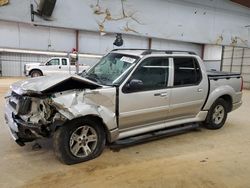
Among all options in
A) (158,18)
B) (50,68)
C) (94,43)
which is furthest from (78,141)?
(94,43)

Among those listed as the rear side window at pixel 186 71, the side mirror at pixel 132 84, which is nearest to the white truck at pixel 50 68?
the rear side window at pixel 186 71

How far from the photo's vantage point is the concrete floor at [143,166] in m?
2.59

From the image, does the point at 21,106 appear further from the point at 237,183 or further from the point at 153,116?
the point at 237,183

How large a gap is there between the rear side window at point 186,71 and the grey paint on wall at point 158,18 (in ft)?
3.24

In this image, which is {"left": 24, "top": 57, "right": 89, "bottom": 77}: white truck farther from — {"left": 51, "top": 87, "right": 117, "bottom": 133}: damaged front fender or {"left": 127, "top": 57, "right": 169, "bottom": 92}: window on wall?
{"left": 51, "top": 87, "right": 117, "bottom": 133}: damaged front fender

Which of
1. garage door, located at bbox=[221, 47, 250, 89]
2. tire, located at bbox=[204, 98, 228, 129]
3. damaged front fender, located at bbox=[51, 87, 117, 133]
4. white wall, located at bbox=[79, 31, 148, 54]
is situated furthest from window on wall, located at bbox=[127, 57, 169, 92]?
white wall, located at bbox=[79, 31, 148, 54]

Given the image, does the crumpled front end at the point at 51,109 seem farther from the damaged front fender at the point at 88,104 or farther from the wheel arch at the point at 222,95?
the wheel arch at the point at 222,95

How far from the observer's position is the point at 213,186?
255cm

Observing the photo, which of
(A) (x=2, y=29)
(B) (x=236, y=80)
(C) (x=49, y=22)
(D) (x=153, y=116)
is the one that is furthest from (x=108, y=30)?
(A) (x=2, y=29)

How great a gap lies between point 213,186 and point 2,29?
704 inches

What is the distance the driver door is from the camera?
10.7 ft

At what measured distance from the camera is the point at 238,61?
52.8 feet

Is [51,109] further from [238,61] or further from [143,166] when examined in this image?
[238,61]

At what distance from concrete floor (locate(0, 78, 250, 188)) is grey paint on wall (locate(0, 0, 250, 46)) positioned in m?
2.00
